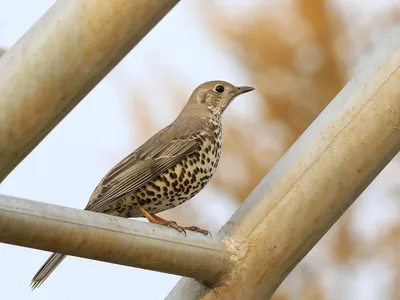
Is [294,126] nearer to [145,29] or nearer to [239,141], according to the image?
[239,141]

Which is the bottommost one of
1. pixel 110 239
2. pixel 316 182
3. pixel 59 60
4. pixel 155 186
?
pixel 110 239

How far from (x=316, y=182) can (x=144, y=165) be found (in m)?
1.33

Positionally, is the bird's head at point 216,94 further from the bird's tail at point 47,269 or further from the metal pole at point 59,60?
the metal pole at point 59,60

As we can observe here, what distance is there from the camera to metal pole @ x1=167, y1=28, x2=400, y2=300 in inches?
149

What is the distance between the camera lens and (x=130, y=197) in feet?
16.4

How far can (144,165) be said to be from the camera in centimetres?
499

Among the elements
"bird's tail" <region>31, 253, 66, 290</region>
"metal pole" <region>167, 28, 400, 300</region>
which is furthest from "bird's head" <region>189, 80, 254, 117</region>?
"metal pole" <region>167, 28, 400, 300</region>

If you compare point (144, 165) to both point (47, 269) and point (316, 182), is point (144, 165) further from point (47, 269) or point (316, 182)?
point (316, 182)

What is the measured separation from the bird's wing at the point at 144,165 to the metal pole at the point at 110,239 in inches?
41.0

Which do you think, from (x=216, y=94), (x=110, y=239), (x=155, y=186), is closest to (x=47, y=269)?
(x=155, y=186)

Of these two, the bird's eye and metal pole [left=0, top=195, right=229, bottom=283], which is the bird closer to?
the bird's eye

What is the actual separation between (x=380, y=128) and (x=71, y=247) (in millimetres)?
1145

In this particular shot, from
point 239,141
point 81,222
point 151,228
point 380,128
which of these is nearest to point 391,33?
point 380,128

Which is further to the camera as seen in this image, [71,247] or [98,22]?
[71,247]
